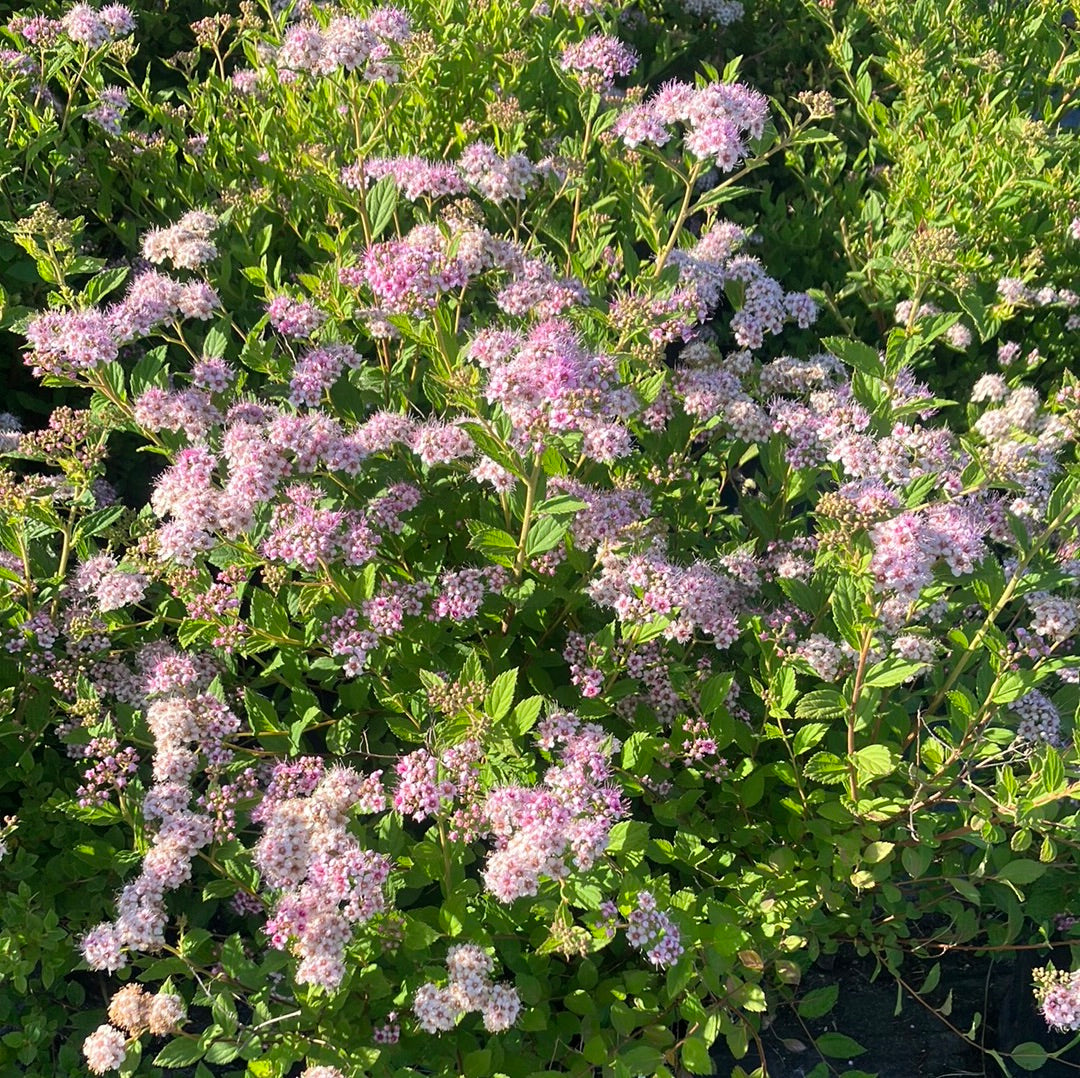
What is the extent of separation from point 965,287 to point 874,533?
50.0 inches

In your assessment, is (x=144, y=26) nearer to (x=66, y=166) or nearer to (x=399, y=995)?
(x=66, y=166)

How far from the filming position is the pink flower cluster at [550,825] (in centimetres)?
189

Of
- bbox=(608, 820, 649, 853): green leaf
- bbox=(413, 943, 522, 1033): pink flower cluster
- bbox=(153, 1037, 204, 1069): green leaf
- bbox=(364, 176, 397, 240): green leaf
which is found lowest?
bbox=(153, 1037, 204, 1069): green leaf

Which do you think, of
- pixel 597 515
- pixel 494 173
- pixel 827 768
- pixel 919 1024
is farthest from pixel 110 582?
pixel 919 1024

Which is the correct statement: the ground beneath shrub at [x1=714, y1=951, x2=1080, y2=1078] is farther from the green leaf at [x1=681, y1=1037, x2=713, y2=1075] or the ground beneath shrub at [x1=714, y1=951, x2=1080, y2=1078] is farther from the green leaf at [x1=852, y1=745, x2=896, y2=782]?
the green leaf at [x1=852, y1=745, x2=896, y2=782]

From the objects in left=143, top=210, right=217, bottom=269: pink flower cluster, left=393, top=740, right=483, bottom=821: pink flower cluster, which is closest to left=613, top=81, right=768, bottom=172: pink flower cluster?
left=143, top=210, right=217, bottom=269: pink flower cluster

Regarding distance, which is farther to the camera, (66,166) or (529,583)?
(66,166)

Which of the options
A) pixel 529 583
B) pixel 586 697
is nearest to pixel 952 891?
pixel 586 697

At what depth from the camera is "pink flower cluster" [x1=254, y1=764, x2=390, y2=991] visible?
1880 millimetres

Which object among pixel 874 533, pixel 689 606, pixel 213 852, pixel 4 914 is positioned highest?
pixel 874 533

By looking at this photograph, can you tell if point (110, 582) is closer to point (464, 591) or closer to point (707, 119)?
point (464, 591)

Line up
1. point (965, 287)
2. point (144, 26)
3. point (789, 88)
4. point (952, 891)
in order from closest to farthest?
point (952, 891) < point (965, 287) < point (144, 26) < point (789, 88)

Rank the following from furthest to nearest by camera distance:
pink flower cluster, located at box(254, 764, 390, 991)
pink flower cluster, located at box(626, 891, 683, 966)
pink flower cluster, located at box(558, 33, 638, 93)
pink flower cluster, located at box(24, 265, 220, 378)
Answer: pink flower cluster, located at box(558, 33, 638, 93), pink flower cluster, located at box(24, 265, 220, 378), pink flower cluster, located at box(626, 891, 683, 966), pink flower cluster, located at box(254, 764, 390, 991)

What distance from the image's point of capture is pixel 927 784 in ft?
7.16
